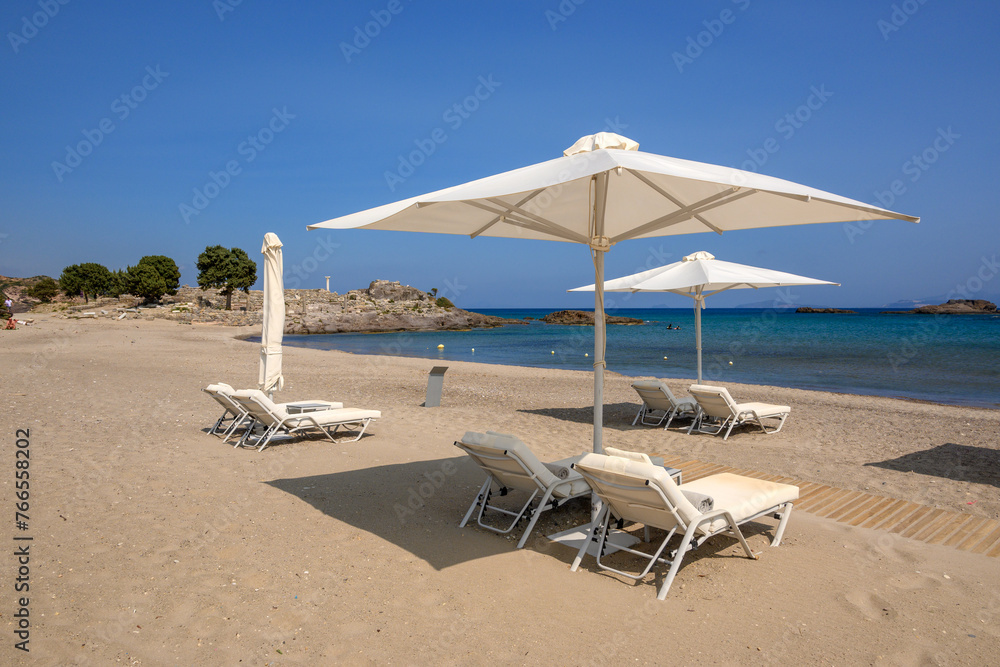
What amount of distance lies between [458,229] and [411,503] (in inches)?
91.5

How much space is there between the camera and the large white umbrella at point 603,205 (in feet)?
10.5

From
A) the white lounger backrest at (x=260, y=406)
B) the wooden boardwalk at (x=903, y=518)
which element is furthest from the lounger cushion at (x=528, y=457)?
the white lounger backrest at (x=260, y=406)

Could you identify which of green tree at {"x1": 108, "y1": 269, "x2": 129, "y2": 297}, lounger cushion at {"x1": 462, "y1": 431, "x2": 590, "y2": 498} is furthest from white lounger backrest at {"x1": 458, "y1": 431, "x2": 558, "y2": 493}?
green tree at {"x1": 108, "y1": 269, "x2": 129, "y2": 297}

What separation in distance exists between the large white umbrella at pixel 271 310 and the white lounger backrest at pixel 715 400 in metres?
5.56

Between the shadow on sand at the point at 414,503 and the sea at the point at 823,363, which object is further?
the sea at the point at 823,363

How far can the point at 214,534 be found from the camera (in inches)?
155

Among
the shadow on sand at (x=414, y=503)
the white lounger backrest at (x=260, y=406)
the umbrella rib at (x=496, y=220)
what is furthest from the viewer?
the white lounger backrest at (x=260, y=406)

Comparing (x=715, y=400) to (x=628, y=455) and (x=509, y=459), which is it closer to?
(x=628, y=455)

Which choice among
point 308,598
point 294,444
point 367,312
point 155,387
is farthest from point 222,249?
point 308,598

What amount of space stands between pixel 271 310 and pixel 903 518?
6947mm

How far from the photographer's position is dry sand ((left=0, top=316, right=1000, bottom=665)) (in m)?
2.73

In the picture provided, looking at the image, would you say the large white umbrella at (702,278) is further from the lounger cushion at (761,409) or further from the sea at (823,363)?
the sea at (823,363)

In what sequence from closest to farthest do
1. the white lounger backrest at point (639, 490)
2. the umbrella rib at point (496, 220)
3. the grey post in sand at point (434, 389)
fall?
the white lounger backrest at point (639, 490)
the umbrella rib at point (496, 220)
the grey post in sand at point (434, 389)

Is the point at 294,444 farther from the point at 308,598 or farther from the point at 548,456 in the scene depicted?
the point at 308,598
